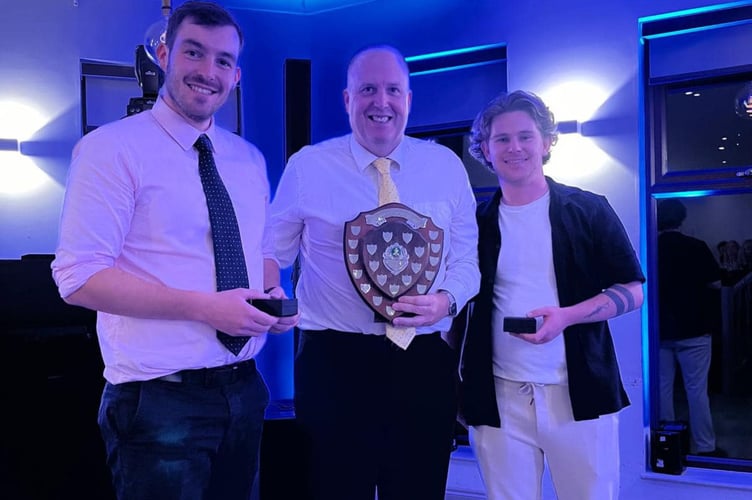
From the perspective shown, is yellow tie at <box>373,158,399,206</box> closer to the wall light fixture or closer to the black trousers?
the black trousers

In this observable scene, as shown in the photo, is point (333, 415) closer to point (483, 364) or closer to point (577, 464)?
point (483, 364)

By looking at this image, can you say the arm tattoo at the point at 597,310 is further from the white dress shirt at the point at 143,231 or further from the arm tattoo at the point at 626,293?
the white dress shirt at the point at 143,231

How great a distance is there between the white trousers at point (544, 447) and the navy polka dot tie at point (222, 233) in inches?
36.2

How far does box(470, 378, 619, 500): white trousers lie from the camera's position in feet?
6.81

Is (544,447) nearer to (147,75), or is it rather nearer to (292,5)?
(147,75)

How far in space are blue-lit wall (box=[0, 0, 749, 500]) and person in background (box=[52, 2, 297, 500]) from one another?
125 inches

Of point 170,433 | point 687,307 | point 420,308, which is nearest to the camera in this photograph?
point 170,433

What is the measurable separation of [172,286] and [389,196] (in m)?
0.75

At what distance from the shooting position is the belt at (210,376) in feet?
4.88

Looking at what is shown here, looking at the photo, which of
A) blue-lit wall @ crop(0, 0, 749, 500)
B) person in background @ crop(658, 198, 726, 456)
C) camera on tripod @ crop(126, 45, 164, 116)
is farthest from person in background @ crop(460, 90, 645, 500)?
person in background @ crop(658, 198, 726, 456)

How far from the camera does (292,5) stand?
541cm

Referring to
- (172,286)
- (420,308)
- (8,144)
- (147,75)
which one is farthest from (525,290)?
(8,144)

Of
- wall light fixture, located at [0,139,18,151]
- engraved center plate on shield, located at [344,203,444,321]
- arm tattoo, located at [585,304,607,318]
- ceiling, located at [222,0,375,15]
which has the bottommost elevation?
arm tattoo, located at [585,304,607,318]

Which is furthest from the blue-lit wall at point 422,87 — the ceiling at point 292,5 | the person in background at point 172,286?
the person in background at point 172,286
